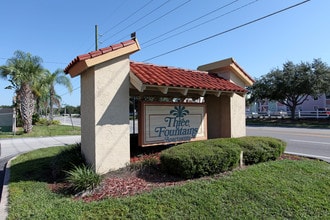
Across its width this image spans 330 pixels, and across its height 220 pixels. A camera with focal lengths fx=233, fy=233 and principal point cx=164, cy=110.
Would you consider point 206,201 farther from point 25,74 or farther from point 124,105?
point 25,74

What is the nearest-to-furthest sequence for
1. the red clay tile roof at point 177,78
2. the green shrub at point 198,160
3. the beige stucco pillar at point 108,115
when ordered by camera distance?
the green shrub at point 198,160
the beige stucco pillar at point 108,115
the red clay tile roof at point 177,78

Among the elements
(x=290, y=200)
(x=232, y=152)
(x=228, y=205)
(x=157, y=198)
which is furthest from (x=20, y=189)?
(x=290, y=200)

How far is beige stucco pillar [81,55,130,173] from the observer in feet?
17.7

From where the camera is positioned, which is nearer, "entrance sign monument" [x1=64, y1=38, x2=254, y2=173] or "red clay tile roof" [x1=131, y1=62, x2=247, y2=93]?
"entrance sign monument" [x1=64, y1=38, x2=254, y2=173]

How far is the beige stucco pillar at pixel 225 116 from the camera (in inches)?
314

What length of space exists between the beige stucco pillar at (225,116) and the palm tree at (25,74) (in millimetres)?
14115

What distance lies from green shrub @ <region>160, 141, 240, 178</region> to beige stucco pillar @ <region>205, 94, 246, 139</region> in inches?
98.8

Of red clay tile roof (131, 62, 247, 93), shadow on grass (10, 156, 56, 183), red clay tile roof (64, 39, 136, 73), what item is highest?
red clay tile roof (64, 39, 136, 73)

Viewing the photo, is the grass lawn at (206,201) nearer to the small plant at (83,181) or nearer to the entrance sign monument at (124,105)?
the small plant at (83,181)

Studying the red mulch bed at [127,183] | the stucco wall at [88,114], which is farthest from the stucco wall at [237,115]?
the stucco wall at [88,114]

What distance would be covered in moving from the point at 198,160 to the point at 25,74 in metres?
16.2

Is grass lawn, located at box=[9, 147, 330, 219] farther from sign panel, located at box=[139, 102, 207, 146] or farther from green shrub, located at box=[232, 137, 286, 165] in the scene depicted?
sign panel, located at box=[139, 102, 207, 146]

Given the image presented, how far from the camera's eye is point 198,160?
16.3ft

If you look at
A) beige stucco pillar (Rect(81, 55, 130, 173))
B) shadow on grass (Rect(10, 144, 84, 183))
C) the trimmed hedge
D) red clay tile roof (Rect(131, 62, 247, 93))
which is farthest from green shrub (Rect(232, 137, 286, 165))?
shadow on grass (Rect(10, 144, 84, 183))
